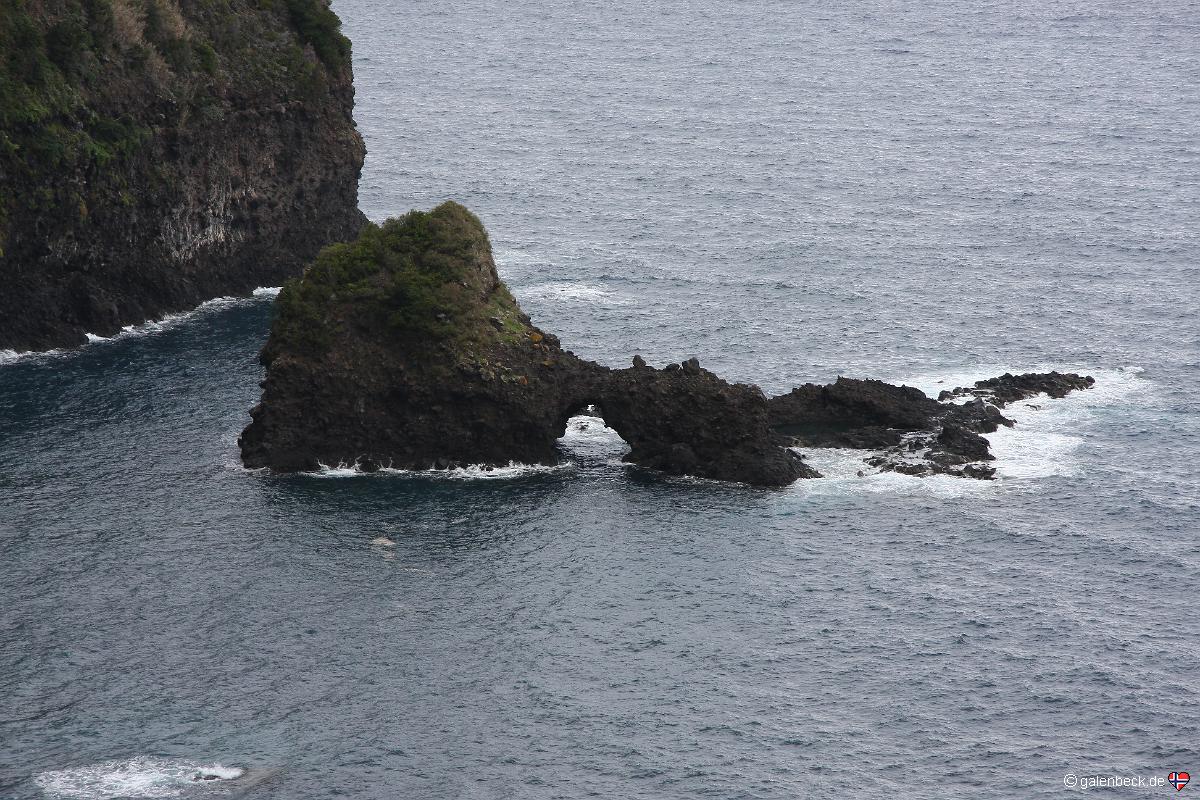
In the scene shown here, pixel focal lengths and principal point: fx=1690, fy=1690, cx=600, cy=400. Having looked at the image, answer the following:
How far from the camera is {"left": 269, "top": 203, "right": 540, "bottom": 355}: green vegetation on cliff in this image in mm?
98438

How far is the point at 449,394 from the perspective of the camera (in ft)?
321

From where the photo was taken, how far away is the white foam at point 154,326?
11212 centimetres

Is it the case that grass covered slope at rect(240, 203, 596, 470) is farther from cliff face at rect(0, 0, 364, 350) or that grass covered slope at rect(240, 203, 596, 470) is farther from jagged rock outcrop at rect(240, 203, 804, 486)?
cliff face at rect(0, 0, 364, 350)

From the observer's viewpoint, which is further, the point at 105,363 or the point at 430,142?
the point at 430,142

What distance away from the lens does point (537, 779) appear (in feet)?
227

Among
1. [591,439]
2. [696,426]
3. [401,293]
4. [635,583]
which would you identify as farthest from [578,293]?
[635,583]

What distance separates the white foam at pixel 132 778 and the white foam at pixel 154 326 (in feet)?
163

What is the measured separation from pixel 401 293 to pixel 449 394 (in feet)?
21.8

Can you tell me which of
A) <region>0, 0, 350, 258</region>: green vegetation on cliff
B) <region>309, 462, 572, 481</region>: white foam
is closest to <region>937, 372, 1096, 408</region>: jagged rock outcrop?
<region>309, 462, 572, 481</region>: white foam

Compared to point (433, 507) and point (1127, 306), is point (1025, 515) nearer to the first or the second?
point (433, 507)

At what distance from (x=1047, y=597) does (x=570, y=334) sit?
4700 cm

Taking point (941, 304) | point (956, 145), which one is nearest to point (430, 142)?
point (956, 145)

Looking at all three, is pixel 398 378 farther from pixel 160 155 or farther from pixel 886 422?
pixel 160 155

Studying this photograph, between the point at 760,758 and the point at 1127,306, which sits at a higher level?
the point at 1127,306
